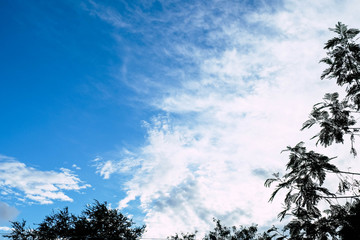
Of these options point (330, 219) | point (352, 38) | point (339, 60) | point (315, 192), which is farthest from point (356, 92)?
point (330, 219)

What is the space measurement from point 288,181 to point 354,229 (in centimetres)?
153

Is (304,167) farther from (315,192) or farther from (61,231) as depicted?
(61,231)

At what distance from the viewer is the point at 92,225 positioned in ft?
99.8

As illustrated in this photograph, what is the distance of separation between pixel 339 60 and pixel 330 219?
4.08m

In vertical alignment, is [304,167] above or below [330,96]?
below

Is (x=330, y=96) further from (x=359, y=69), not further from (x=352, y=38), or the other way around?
(x=352, y=38)

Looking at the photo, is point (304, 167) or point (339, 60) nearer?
point (304, 167)

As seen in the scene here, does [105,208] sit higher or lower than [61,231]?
higher

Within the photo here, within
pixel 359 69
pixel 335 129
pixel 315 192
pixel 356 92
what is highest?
pixel 359 69

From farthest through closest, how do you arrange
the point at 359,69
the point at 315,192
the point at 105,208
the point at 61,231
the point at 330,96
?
the point at 105,208, the point at 61,231, the point at 330,96, the point at 359,69, the point at 315,192

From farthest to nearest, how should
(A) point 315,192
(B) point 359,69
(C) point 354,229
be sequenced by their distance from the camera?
(B) point 359,69, (A) point 315,192, (C) point 354,229

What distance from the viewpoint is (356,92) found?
5.25m

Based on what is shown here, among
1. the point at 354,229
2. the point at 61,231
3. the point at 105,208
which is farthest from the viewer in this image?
the point at 105,208

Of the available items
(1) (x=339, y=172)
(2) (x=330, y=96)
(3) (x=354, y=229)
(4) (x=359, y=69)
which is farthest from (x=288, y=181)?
(4) (x=359, y=69)
